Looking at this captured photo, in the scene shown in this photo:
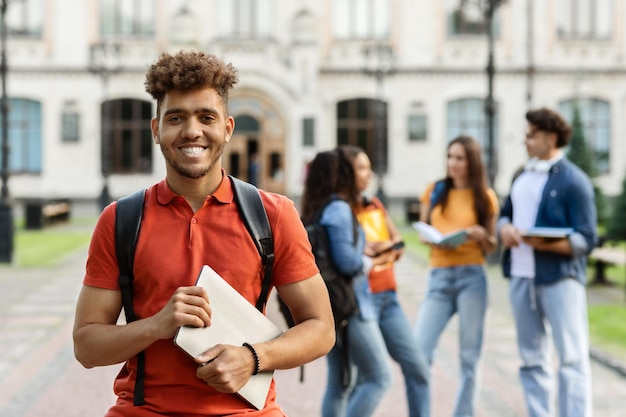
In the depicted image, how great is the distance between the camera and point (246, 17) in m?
34.8

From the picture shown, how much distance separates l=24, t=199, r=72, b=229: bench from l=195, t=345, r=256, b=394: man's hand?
80.3ft

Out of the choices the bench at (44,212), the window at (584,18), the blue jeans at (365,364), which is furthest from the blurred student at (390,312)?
the window at (584,18)

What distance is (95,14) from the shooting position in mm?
34719

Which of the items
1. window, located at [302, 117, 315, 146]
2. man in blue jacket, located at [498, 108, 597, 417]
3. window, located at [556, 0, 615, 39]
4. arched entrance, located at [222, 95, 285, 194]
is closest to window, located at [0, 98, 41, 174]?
arched entrance, located at [222, 95, 285, 194]

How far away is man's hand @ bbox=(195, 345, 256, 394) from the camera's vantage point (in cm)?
251

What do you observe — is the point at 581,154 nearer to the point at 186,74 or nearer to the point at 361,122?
the point at 361,122

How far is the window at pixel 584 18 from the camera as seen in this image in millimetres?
34781

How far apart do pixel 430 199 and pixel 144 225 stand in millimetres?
4185

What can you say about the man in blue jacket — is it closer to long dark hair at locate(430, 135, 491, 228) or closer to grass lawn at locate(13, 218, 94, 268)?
long dark hair at locate(430, 135, 491, 228)

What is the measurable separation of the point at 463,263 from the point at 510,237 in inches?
21.2

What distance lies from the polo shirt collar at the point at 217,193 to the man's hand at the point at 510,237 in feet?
10.8

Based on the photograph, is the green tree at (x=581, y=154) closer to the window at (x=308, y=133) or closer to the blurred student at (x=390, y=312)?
the window at (x=308, y=133)

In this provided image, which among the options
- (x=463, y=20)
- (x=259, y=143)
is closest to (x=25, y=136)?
(x=259, y=143)

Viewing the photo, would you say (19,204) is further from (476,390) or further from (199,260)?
(199,260)
